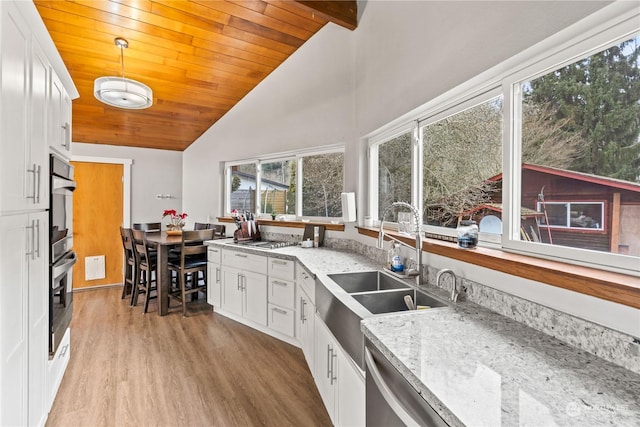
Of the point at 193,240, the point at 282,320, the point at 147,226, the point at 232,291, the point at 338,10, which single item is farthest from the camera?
the point at 147,226

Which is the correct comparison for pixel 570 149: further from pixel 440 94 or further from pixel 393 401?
pixel 393 401

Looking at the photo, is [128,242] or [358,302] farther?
[128,242]

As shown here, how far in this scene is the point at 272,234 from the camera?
3.72 meters

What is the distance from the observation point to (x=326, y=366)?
183 centimetres

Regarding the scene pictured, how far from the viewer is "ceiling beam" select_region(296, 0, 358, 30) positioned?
8.79ft

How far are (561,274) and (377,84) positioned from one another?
1.93 m

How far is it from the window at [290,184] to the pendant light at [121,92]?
5.29 ft

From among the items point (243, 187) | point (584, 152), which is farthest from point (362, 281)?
point (243, 187)

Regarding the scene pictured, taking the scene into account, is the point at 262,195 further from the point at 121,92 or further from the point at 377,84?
the point at 377,84

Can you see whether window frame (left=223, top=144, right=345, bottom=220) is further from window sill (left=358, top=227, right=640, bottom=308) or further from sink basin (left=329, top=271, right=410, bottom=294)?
window sill (left=358, top=227, right=640, bottom=308)

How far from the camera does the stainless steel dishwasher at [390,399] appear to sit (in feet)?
2.76

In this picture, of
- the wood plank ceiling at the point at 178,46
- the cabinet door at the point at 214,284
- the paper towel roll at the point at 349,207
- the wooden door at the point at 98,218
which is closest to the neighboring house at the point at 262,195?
the cabinet door at the point at 214,284

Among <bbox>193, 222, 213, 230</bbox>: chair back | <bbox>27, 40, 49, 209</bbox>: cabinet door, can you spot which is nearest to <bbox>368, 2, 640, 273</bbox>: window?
<bbox>27, 40, 49, 209</bbox>: cabinet door

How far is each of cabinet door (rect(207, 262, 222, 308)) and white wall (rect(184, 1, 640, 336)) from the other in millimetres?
1160
